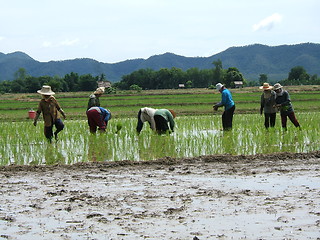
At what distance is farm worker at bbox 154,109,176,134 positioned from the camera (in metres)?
9.10

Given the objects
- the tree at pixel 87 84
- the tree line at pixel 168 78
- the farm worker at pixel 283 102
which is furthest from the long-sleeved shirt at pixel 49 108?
the tree line at pixel 168 78

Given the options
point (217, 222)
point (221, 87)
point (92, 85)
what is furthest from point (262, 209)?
point (92, 85)

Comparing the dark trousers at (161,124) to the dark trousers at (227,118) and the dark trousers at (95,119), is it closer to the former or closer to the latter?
the dark trousers at (95,119)

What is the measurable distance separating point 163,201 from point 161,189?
59 cm

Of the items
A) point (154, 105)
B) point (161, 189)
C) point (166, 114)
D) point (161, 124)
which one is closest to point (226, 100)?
point (166, 114)

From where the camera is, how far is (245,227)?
12.0ft

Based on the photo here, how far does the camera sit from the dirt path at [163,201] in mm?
3621

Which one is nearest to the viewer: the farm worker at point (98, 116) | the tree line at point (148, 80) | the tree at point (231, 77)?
the farm worker at point (98, 116)

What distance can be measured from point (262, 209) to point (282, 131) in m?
6.44

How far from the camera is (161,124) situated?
30.3 feet

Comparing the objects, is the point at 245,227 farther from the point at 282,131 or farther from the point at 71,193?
the point at 282,131

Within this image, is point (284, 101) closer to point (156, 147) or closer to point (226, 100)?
point (226, 100)

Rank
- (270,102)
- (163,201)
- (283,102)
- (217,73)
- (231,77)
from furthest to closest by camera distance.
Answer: (217,73)
(231,77)
(270,102)
(283,102)
(163,201)

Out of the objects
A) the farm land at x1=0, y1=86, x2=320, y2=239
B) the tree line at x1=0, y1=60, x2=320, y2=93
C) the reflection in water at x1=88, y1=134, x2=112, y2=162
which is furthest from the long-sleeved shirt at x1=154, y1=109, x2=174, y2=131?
the tree line at x1=0, y1=60, x2=320, y2=93
